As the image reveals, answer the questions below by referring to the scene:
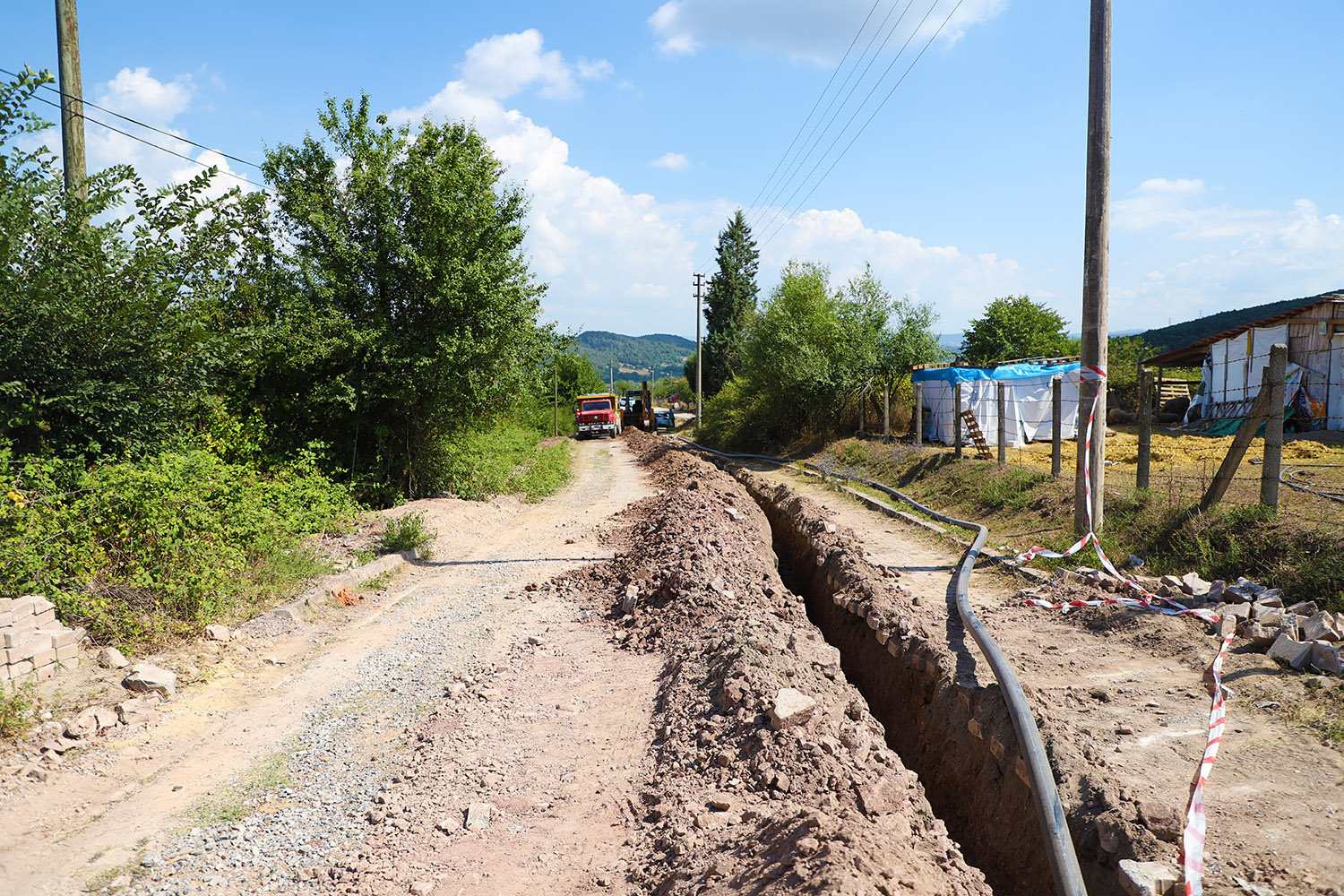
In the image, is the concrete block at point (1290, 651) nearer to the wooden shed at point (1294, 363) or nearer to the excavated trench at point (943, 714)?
the excavated trench at point (943, 714)

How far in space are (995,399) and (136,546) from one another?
20492mm

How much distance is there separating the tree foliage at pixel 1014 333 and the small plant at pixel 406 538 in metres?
37.2

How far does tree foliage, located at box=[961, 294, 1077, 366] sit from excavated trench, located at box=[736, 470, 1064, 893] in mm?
36755

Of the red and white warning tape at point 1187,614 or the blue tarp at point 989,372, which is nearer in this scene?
the red and white warning tape at point 1187,614

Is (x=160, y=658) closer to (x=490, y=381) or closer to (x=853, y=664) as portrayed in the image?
(x=853, y=664)

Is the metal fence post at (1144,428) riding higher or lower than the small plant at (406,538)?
higher

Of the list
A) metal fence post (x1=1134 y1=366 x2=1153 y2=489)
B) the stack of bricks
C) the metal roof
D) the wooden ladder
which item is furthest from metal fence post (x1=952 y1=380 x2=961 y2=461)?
the stack of bricks

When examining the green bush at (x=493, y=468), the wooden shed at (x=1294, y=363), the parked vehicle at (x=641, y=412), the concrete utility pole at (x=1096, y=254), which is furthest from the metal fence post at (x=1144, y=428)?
the parked vehicle at (x=641, y=412)

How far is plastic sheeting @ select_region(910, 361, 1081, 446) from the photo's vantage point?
68.7 feet

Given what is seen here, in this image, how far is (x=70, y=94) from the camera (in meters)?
9.03

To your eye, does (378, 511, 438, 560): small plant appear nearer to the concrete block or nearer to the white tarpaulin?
the concrete block

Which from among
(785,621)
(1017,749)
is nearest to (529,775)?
(1017,749)

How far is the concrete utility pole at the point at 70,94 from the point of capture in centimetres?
904

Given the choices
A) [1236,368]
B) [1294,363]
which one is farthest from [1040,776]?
[1236,368]
